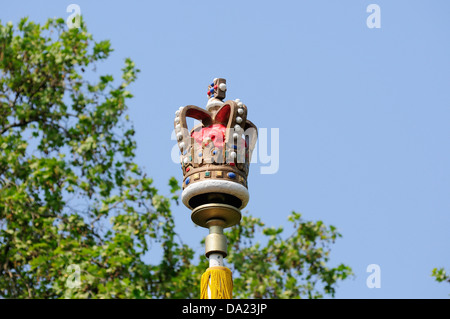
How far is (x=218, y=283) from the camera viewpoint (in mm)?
5102

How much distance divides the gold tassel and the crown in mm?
537

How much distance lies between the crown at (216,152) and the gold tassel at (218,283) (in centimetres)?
54

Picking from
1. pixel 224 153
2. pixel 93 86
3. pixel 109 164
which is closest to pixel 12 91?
pixel 93 86

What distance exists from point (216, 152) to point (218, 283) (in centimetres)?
101

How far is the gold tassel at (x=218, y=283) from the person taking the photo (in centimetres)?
508

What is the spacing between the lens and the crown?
5.34m
